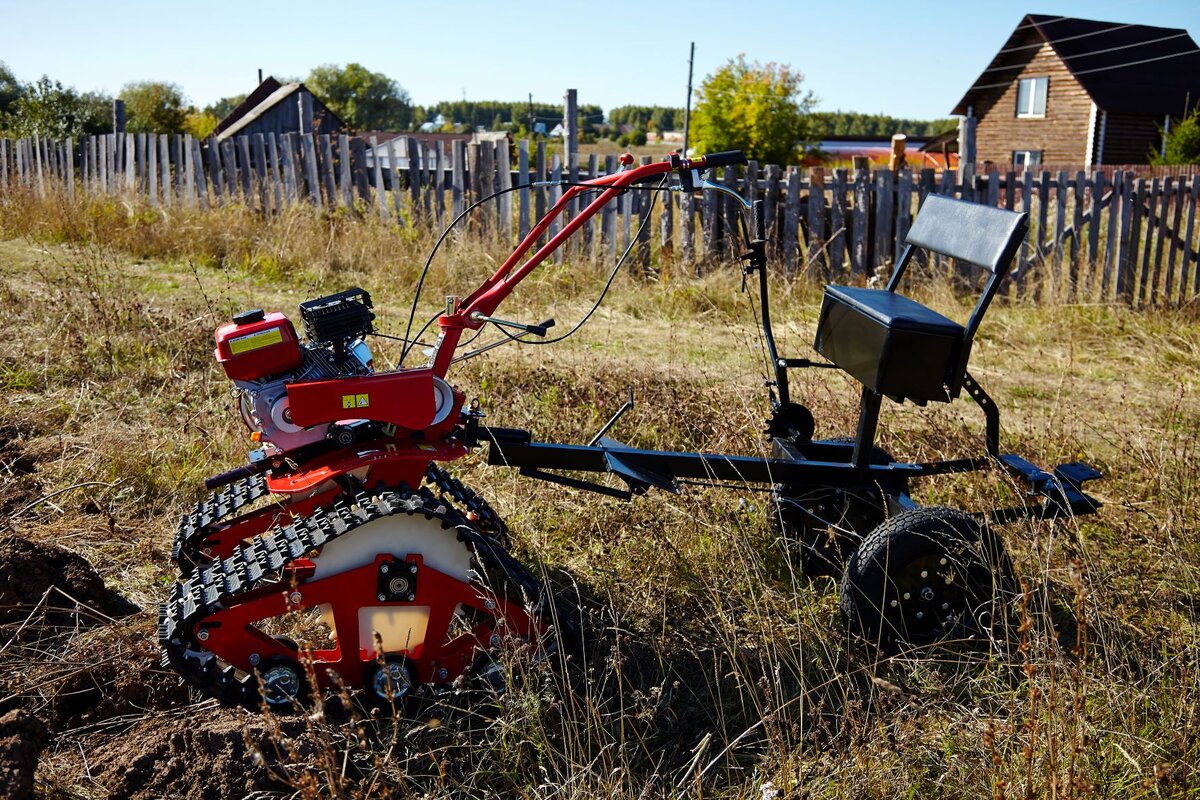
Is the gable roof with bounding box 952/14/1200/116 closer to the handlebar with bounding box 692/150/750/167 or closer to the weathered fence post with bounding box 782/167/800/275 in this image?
the weathered fence post with bounding box 782/167/800/275

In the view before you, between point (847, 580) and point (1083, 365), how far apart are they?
499cm

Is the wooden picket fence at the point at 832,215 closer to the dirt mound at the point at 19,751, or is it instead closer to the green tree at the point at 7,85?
the dirt mound at the point at 19,751

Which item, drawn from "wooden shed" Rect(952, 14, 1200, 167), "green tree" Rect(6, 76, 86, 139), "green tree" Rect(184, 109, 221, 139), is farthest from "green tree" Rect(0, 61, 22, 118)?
"wooden shed" Rect(952, 14, 1200, 167)

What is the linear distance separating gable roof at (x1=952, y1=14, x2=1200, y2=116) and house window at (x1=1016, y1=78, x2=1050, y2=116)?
2.46 ft

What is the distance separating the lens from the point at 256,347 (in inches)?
A: 128

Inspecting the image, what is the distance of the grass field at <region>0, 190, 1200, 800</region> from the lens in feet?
9.04

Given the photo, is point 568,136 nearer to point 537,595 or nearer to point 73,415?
point 73,415

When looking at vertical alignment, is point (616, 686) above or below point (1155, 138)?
below

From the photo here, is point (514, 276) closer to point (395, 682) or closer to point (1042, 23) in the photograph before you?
point (395, 682)

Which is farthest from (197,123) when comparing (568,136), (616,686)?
(616,686)

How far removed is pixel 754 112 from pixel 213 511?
3063 cm

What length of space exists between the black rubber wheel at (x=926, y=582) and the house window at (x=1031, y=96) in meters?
40.2

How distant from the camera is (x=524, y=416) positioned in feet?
18.2

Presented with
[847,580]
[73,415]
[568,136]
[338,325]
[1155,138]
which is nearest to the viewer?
[338,325]
